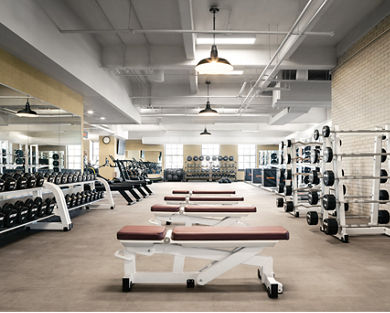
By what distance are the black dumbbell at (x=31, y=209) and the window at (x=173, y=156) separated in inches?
620

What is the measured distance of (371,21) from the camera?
15.5ft

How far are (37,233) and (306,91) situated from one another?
22.2ft

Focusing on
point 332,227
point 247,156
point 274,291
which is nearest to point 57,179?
point 274,291

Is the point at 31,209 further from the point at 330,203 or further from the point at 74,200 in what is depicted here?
the point at 330,203

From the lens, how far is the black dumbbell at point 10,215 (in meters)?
3.29

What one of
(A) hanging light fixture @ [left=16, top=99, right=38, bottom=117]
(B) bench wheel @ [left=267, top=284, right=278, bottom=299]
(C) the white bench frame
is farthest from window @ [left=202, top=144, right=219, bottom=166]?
(B) bench wheel @ [left=267, top=284, right=278, bottom=299]

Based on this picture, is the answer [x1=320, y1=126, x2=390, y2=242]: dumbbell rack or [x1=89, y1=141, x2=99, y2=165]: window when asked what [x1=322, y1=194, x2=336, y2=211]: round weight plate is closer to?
[x1=320, y1=126, x2=390, y2=242]: dumbbell rack

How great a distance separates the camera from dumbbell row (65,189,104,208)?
4.86m

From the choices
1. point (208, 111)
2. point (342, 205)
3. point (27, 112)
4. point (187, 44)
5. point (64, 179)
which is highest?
point (187, 44)

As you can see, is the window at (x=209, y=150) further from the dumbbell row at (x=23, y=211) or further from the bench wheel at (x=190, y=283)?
the bench wheel at (x=190, y=283)

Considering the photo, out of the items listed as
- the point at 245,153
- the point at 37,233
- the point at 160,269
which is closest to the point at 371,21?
the point at 160,269

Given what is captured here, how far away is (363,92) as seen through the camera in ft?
16.8

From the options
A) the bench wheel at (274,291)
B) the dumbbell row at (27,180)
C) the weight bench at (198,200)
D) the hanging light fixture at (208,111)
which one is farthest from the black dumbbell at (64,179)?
the bench wheel at (274,291)

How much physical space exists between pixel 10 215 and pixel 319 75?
22.8 feet
